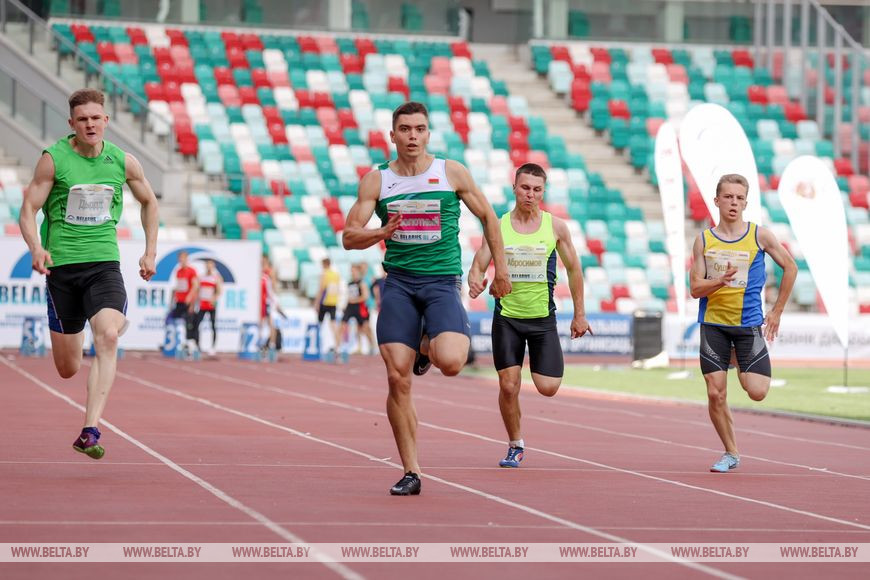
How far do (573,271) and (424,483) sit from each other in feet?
8.32

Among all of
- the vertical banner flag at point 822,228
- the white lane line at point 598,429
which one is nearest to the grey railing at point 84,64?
the white lane line at point 598,429

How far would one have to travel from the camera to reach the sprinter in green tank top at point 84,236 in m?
Answer: 10.6

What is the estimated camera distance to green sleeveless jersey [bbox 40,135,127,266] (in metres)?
10.7

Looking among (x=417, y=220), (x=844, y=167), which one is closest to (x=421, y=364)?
(x=417, y=220)

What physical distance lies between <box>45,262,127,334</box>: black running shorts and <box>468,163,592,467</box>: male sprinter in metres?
2.81

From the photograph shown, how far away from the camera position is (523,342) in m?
12.5

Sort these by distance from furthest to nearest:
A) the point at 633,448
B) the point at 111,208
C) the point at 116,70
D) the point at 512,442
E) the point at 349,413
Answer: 1. the point at 116,70
2. the point at 349,413
3. the point at 633,448
4. the point at 512,442
5. the point at 111,208

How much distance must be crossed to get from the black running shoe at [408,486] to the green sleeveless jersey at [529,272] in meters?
2.94

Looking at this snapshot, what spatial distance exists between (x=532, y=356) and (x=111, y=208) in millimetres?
3519

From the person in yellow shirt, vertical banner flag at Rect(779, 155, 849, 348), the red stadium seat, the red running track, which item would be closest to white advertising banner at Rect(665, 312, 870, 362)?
the person in yellow shirt

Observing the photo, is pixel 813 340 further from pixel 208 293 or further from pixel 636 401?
pixel 636 401

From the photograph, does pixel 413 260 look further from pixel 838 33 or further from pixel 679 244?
pixel 838 33

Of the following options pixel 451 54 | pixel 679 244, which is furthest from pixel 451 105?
→ pixel 679 244

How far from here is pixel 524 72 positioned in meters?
46.1
